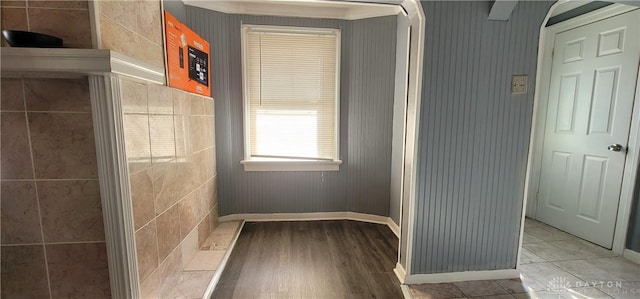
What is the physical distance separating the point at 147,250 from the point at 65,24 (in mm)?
1192

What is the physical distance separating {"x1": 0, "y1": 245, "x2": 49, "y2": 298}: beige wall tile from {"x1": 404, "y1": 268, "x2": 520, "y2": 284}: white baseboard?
2148 mm

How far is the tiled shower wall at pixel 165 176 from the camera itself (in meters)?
1.39

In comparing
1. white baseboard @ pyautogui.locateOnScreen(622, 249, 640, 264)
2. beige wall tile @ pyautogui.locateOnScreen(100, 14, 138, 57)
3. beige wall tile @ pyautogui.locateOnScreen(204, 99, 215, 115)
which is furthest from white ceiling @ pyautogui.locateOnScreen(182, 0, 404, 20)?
white baseboard @ pyautogui.locateOnScreen(622, 249, 640, 264)

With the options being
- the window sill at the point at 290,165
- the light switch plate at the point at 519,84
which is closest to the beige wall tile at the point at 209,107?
the window sill at the point at 290,165

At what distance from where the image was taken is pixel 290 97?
9.53 feet

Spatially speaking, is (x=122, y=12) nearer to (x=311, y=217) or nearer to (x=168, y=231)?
(x=168, y=231)

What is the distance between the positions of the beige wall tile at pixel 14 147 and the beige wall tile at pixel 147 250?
56 centimetres

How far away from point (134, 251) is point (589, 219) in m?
3.82

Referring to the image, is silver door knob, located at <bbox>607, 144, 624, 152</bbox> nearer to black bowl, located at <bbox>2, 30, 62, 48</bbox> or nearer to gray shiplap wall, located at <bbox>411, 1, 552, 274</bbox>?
gray shiplap wall, located at <bbox>411, 1, 552, 274</bbox>

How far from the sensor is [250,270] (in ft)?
6.83

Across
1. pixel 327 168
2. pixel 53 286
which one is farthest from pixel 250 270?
pixel 327 168

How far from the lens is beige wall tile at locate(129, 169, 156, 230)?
4.44 ft

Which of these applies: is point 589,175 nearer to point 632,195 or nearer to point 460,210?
point 632,195

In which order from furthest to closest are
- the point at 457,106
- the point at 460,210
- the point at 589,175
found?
the point at 589,175
the point at 460,210
the point at 457,106
